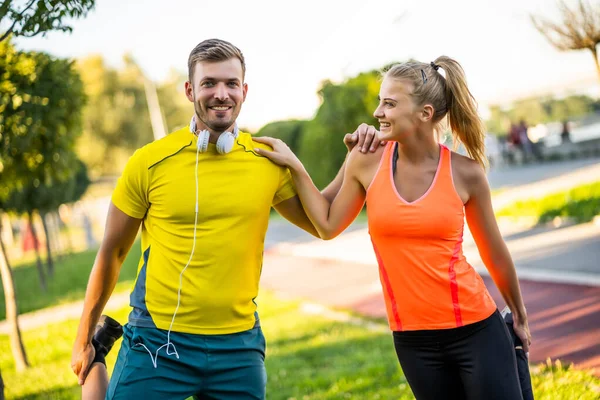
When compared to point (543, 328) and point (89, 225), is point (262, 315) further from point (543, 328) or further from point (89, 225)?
point (89, 225)

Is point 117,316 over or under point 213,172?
under

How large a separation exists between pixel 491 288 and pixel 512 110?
36941 millimetres

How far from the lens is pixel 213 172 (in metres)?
3.05

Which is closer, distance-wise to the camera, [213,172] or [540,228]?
[213,172]

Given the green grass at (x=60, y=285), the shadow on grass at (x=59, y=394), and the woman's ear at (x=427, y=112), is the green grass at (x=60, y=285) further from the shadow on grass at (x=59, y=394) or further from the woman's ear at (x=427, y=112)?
the woman's ear at (x=427, y=112)

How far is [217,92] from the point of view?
301cm

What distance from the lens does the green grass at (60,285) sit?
15336 mm

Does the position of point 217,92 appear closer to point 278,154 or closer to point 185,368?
point 278,154

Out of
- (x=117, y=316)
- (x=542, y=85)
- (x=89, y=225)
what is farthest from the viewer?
(x=542, y=85)

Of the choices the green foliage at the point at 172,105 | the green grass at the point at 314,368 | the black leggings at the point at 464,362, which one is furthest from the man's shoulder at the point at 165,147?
the green foliage at the point at 172,105

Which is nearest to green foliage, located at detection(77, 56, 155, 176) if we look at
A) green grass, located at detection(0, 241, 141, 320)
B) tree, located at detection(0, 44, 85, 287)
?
green grass, located at detection(0, 241, 141, 320)

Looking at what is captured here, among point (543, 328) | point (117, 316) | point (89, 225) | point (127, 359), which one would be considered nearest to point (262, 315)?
point (117, 316)

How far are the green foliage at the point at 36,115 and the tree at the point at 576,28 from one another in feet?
20.6

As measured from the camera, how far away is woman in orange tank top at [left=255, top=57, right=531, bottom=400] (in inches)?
119
